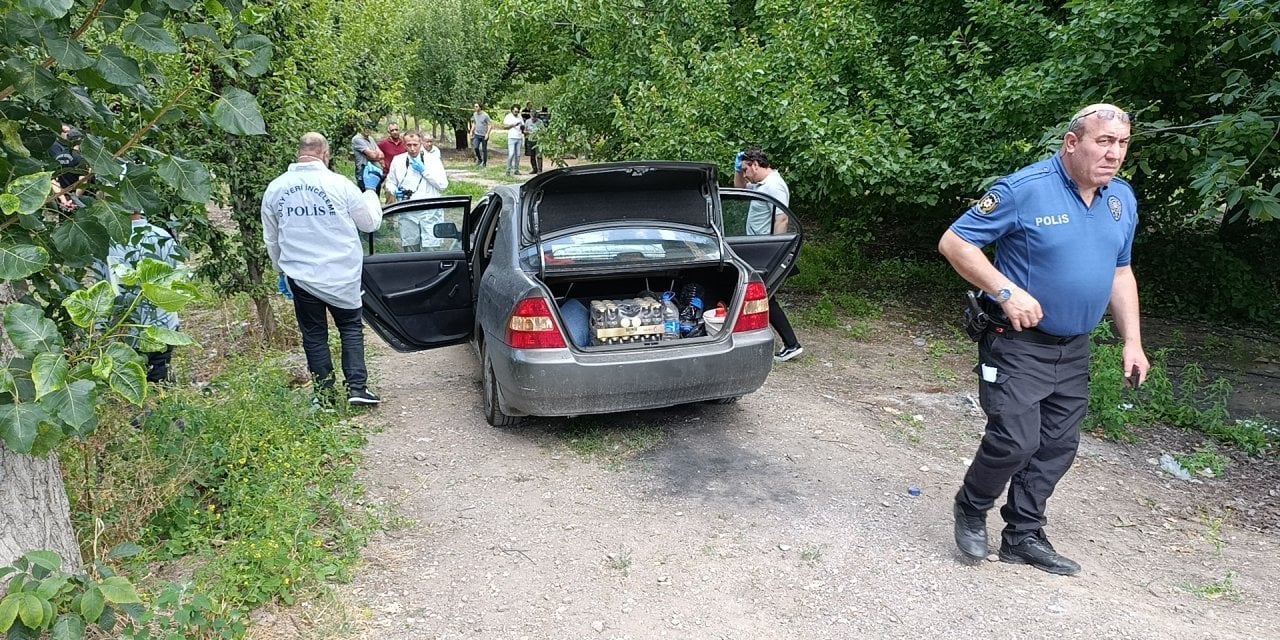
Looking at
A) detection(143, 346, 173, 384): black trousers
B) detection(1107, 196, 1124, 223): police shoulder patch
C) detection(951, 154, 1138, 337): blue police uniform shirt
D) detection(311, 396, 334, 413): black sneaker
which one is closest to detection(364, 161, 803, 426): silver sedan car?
detection(311, 396, 334, 413): black sneaker

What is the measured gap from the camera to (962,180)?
7621 millimetres


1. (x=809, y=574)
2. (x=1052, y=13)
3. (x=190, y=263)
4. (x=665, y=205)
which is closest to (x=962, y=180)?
(x=1052, y=13)

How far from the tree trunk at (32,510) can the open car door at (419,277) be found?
3.18 m

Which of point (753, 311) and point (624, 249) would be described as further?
point (624, 249)

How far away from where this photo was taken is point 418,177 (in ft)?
Result: 35.9

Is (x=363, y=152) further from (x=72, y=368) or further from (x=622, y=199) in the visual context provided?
(x=72, y=368)

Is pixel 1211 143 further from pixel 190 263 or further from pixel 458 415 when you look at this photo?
pixel 190 263

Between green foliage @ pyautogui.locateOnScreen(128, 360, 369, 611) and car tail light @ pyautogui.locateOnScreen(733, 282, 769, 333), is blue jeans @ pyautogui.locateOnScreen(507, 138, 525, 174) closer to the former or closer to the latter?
green foliage @ pyautogui.locateOnScreen(128, 360, 369, 611)

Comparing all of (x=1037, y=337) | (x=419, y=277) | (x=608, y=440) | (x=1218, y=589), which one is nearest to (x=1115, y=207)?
(x=1037, y=337)

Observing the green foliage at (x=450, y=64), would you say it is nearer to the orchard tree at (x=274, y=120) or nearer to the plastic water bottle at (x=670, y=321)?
the orchard tree at (x=274, y=120)

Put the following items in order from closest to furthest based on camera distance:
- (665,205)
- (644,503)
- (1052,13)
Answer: (644,503)
(665,205)
(1052,13)

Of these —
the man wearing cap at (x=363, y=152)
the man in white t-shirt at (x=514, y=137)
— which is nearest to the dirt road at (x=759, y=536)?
the man wearing cap at (x=363, y=152)

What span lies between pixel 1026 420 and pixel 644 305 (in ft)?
8.10

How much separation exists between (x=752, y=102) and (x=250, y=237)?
4.50 metres
